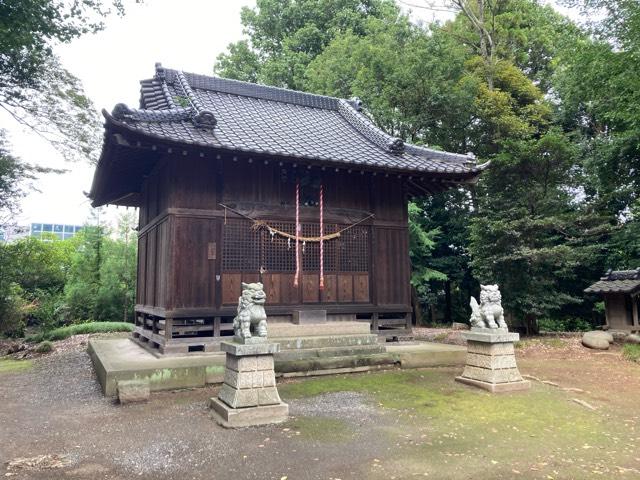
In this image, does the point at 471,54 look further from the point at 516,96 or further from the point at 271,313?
the point at 271,313

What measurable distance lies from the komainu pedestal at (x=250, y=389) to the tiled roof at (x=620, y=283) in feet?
47.0

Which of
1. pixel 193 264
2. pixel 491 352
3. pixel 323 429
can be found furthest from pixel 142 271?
pixel 491 352

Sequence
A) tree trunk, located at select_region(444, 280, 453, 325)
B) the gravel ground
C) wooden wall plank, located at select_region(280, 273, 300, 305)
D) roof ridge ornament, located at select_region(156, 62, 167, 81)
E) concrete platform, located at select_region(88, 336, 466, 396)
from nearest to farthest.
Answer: the gravel ground, concrete platform, located at select_region(88, 336, 466, 396), wooden wall plank, located at select_region(280, 273, 300, 305), roof ridge ornament, located at select_region(156, 62, 167, 81), tree trunk, located at select_region(444, 280, 453, 325)

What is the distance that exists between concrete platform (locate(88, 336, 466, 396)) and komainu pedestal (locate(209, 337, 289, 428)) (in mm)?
1902

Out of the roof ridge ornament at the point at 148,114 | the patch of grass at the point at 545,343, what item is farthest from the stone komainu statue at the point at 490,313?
the roof ridge ornament at the point at 148,114

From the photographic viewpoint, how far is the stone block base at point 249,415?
5871mm

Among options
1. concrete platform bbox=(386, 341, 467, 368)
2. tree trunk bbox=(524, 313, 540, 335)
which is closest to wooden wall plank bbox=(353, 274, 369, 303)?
concrete platform bbox=(386, 341, 467, 368)

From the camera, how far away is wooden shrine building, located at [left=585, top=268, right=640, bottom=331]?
1562cm

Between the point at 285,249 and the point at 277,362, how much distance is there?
281 centimetres

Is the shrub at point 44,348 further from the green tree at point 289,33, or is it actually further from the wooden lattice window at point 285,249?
the green tree at point 289,33

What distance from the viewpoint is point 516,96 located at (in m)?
23.5

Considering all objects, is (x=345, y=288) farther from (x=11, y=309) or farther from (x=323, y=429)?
(x=11, y=309)

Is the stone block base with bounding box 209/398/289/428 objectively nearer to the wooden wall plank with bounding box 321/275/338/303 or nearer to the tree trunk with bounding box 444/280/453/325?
the wooden wall plank with bounding box 321/275/338/303

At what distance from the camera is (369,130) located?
1319cm
